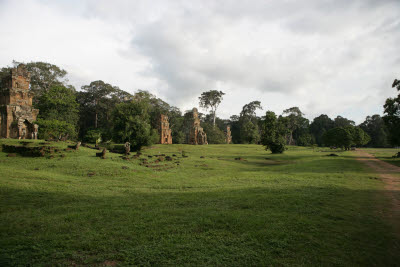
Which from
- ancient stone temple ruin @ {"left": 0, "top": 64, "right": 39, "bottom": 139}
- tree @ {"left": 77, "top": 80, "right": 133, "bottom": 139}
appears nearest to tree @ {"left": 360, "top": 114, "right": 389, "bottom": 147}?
tree @ {"left": 77, "top": 80, "right": 133, "bottom": 139}

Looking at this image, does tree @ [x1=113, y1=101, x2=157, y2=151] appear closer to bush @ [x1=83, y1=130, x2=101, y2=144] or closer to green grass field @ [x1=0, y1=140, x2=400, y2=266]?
bush @ [x1=83, y1=130, x2=101, y2=144]

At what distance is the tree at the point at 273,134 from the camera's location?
39.3 metres

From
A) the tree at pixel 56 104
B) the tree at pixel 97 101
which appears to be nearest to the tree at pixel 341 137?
the tree at pixel 97 101

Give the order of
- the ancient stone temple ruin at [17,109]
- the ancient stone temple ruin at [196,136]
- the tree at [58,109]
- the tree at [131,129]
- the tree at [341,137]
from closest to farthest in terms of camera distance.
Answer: the ancient stone temple ruin at [17,109], the tree at [131,129], the tree at [58,109], the tree at [341,137], the ancient stone temple ruin at [196,136]

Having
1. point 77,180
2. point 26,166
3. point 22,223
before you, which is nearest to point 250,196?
point 22,223

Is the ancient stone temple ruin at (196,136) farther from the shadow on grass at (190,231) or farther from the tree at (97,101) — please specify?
the shadow on grass at (190,231)

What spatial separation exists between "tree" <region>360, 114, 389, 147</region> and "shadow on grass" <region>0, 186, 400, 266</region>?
98.4 m

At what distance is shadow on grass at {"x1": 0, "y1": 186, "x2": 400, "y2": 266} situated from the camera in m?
4.36

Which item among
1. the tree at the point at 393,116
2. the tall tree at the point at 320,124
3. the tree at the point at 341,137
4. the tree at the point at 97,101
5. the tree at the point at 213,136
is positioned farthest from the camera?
the tall tree at the point at 320,124

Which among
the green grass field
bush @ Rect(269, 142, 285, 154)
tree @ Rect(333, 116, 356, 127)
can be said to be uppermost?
tree @ Rect(333, 116, 356, 127)

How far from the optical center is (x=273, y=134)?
39344 millimetres

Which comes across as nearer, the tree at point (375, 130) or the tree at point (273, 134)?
the tree at point (273, 134)

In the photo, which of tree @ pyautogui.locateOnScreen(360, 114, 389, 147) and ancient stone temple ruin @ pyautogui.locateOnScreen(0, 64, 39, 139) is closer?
ancient stone temple ruin @ pyautogui.locateOnScreen(0, 64, 39, 139)

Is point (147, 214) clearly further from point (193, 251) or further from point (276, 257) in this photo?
point (276, 257)
